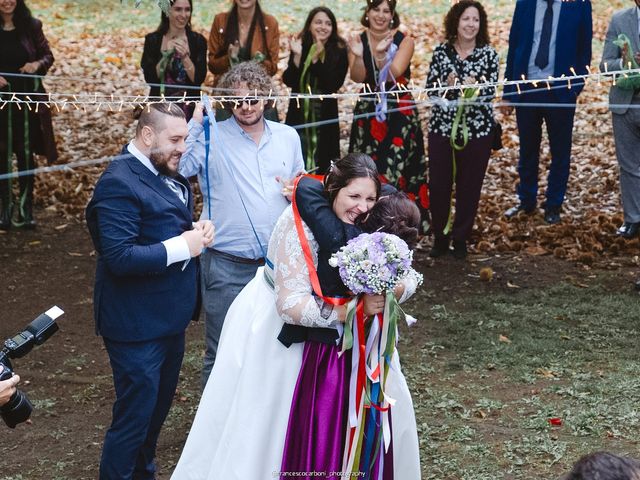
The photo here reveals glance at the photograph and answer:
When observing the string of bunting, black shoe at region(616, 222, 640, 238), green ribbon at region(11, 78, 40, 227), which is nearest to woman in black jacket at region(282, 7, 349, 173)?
the string of bunting

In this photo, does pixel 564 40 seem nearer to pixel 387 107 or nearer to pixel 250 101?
pixel 387 107

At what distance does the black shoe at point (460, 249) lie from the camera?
8422 mm

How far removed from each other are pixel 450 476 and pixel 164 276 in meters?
1.75

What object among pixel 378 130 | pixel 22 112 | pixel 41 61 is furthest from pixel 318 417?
pixel 22 112

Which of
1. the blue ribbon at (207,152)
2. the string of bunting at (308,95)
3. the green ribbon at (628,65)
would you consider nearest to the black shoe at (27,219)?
the string of bunting at (308,95)

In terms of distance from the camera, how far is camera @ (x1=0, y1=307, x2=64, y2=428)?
150 inches

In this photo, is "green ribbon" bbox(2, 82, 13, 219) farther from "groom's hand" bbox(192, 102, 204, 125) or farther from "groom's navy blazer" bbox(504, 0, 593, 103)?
"groom's navy blazer" bbox(504, 0, 593, 103)

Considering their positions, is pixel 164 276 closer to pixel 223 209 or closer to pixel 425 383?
pixel 223 209

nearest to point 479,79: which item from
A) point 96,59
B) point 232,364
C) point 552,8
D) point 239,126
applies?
point 552,8

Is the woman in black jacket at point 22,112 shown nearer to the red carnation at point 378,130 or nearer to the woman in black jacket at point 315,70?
the woman in black jacket at point 315,70

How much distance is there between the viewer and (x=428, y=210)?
8.77m

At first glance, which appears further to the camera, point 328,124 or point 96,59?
point 96,59

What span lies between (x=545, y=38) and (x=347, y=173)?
518 centimetres

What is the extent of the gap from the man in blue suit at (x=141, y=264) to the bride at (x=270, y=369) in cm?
27
